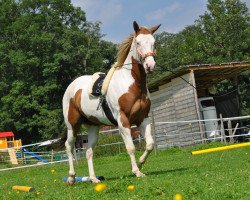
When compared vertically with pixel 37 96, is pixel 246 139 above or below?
below

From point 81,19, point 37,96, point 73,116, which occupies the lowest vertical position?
point 73,116

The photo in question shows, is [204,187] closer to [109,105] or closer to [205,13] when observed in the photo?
[109,105]

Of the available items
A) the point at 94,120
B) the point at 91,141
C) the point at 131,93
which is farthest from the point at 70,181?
the point at 131,93

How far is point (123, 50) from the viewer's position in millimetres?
8773

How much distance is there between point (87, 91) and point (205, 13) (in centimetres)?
4894

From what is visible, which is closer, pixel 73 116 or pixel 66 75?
pixel 73 116

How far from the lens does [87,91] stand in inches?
360

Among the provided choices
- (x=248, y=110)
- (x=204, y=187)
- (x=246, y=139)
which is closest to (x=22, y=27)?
(x=248, y=110)

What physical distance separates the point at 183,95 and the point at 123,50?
18366mm

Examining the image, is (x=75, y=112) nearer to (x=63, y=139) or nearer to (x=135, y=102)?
(x=63, y=139)

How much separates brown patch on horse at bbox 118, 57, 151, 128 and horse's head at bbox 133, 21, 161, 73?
0.31 meters

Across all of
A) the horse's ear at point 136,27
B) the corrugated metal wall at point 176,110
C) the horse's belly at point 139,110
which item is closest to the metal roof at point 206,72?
the corrugated metal wall at point 176,110

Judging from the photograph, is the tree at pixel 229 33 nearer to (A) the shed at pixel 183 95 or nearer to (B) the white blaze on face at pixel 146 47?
(A) the shed at pixel 183 95

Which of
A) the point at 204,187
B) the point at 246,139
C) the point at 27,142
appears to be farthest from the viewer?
the point at 27,142
